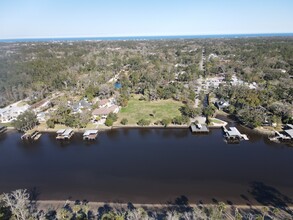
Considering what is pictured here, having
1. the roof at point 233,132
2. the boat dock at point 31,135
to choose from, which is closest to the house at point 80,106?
the boat dock at point 31,135

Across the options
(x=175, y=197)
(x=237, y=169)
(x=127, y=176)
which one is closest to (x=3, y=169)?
(x=127, y=176)

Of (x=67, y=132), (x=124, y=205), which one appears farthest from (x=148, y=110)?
(x=124, y=205)

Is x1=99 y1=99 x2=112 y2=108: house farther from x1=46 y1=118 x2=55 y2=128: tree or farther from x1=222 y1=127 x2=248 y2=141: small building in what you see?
x1=222 y1=127 x2=248 y2=141: small building

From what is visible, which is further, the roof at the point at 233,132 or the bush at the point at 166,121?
the bush at the point at 166,121

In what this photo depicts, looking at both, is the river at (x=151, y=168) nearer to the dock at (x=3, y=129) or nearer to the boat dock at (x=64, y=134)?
the boat dock at (x=64, y=134)

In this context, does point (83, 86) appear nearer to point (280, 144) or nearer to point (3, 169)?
point (3, 169)

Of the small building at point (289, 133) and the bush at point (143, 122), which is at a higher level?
the small building at point (289, 133)
